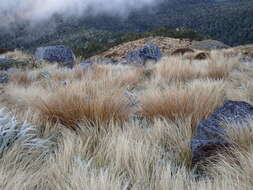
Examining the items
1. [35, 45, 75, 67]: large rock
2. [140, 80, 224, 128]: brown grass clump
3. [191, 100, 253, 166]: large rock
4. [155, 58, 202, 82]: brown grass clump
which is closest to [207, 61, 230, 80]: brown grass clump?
[155, 58, 202, 82]: brown grass clump

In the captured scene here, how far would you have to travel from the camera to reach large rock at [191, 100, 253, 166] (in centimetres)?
175

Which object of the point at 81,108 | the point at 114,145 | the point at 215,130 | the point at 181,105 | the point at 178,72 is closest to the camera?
the point at 114,145

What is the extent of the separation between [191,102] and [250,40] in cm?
7802

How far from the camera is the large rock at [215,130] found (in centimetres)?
175

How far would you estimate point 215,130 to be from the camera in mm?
1959

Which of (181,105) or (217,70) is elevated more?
(181,105)

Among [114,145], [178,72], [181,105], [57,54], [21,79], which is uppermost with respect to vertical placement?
[114,145]

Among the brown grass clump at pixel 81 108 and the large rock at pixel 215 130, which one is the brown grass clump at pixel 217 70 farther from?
the large rock at pixel 215 130

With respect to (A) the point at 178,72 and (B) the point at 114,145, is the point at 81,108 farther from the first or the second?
(A) the point at 178,72

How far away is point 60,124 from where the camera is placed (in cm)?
234

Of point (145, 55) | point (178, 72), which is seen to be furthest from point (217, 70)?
point (145, 55)

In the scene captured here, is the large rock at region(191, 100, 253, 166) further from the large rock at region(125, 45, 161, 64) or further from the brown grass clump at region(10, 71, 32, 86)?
the large rock at region(125, 45, 161, 64)

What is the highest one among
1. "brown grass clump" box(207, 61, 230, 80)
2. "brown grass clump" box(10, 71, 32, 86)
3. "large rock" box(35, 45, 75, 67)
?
"brown grass clump" box(207, 61, 230, 80)

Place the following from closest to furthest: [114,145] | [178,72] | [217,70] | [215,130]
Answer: [114,145] < [215,130] < [178,72] < [217,70]
